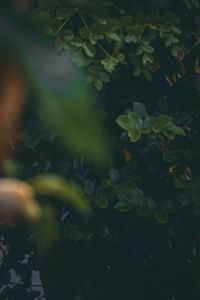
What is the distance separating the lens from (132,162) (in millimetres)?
3049

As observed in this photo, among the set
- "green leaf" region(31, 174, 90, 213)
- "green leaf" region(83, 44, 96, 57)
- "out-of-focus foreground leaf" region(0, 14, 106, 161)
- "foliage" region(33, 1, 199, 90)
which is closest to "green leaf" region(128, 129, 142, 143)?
"foliage" region(33, 1, 199, 90)

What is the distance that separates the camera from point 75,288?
3.39 meters

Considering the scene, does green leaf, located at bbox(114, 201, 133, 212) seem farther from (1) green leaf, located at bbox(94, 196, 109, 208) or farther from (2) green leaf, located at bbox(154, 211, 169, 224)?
(2) green leaf, located at bbox(154, 211, 169, 224)

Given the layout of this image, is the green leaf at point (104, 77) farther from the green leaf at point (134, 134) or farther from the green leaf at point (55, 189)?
the green leaf at point (55, 189)

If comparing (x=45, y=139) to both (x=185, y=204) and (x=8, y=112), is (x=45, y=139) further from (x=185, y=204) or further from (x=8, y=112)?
(x=8, y=112)

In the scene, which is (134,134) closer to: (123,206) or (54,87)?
(123,206)

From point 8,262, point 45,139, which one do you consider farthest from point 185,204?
point 8,262

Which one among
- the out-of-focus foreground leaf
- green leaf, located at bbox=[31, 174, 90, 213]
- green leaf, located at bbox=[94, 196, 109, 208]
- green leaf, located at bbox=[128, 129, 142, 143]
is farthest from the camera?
green leaf, located at bbox=[94, 196, 109, 208]

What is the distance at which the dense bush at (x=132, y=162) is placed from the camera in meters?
2.84

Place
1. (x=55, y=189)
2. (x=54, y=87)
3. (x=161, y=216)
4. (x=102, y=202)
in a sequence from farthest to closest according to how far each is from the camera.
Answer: (x=161, y=216), (x=102, y=202), (x=55, y=189), (x=54, y=87)

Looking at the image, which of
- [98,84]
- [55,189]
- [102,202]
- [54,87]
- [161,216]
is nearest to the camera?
[54,87]

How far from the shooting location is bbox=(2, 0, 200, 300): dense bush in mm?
2840

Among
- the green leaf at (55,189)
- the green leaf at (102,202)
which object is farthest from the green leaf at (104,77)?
the green leaf at (55,189)

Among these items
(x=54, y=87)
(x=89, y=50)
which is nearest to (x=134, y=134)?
(x=89, y=50)
